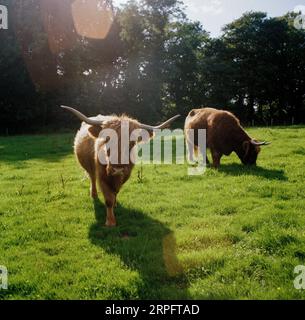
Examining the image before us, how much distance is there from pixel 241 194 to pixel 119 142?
3934mm

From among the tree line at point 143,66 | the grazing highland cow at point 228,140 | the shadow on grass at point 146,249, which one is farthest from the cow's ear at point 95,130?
the tree line at point 143,66

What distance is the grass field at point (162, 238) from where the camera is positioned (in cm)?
601

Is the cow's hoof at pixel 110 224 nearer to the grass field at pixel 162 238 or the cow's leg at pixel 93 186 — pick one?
the grass field at pixel 162 238

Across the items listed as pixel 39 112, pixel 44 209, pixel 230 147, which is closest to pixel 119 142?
pixel 44 209

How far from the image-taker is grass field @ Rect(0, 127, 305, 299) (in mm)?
6008

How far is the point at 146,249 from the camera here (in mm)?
7336

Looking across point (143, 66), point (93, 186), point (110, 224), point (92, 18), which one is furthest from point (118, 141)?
point (143, 66)

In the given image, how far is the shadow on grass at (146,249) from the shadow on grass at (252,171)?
467 centimetres

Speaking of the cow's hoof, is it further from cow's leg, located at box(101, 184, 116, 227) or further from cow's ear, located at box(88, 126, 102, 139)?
cow's ear, located at box(88, 126, 102, 139)

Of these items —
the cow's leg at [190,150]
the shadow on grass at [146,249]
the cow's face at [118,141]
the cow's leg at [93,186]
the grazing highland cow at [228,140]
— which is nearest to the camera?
the shadow on grass at [146,249]

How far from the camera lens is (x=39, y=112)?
38344 mm

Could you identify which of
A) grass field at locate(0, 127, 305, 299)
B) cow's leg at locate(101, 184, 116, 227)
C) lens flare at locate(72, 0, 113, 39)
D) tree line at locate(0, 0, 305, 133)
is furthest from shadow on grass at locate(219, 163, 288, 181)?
lens flare at locate(72, 0, 113, 39)

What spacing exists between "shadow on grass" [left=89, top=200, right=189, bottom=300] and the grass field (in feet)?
0.06

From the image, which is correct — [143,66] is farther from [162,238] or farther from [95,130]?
[162,238]
